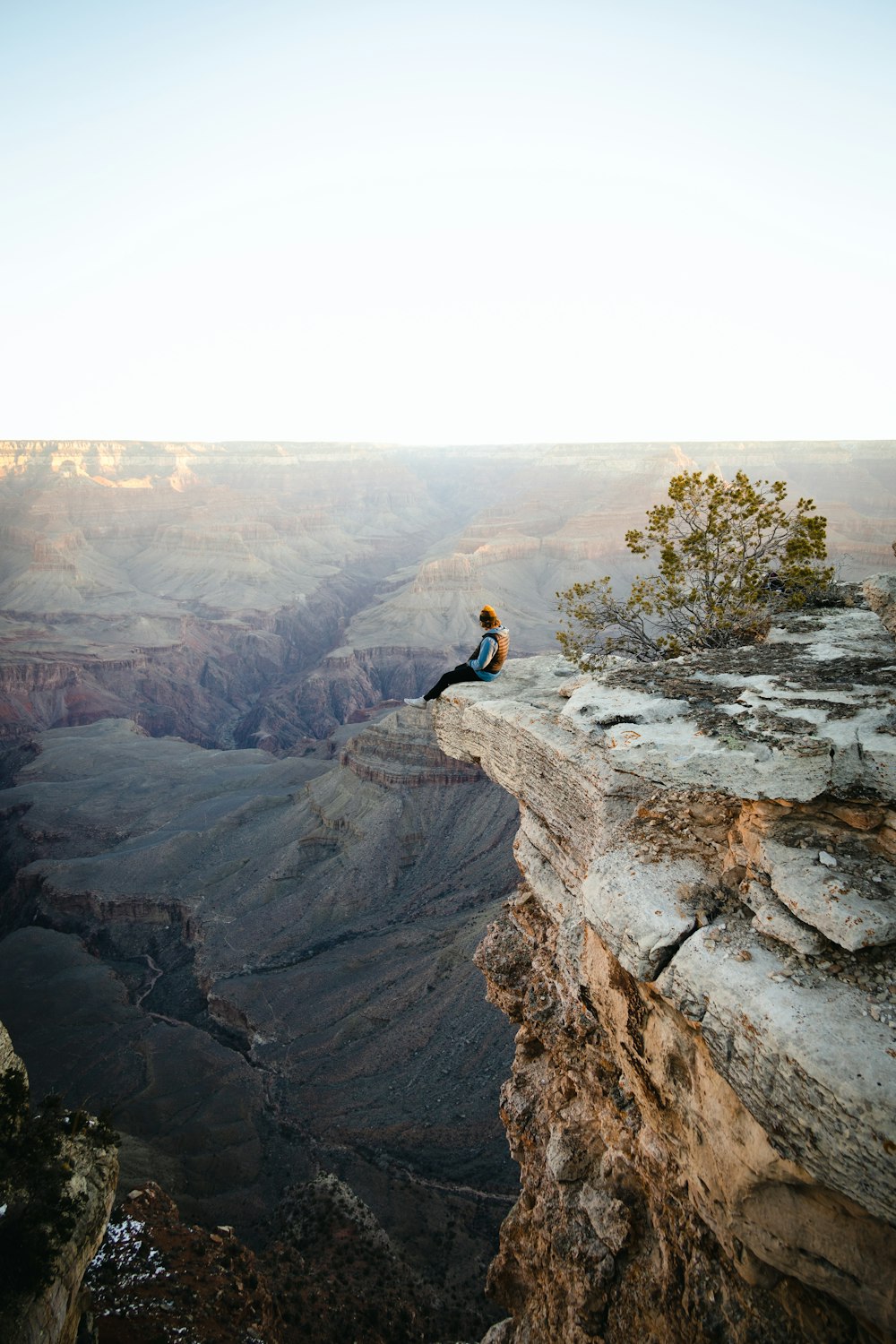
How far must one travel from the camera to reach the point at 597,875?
520 centimetres

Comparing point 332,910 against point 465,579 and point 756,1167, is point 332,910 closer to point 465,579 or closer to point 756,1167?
point 756,1167

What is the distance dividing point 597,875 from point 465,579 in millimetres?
67808

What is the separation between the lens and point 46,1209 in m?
8.62

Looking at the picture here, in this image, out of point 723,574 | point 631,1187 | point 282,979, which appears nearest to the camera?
point 631,1187

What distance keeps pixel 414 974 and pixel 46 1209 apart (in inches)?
509

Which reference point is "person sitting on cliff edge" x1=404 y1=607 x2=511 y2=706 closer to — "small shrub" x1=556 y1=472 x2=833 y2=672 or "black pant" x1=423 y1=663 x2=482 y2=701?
"black pant" x1=423 y1=663 x2=482 y2=701

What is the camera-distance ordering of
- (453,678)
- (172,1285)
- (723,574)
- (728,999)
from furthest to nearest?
(172,1285)
(453,678)
(723,574)
(728,999)

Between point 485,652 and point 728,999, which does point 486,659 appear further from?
point 728,999

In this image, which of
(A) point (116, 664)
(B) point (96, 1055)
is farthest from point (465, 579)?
(B) point (96, 1055)

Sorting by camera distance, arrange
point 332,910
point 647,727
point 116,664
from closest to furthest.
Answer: point 647,727 → point 332,910 → point 116,664

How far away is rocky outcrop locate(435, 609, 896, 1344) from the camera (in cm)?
350

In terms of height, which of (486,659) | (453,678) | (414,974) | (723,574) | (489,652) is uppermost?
(723,574)

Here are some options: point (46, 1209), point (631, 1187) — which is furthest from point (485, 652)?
point (46, 1209)

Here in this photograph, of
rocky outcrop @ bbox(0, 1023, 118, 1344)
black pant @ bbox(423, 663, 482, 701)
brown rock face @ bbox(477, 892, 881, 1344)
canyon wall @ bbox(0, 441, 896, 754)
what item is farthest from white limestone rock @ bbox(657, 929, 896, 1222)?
canyon wall @ bbox(0, 441, 896, 754)
